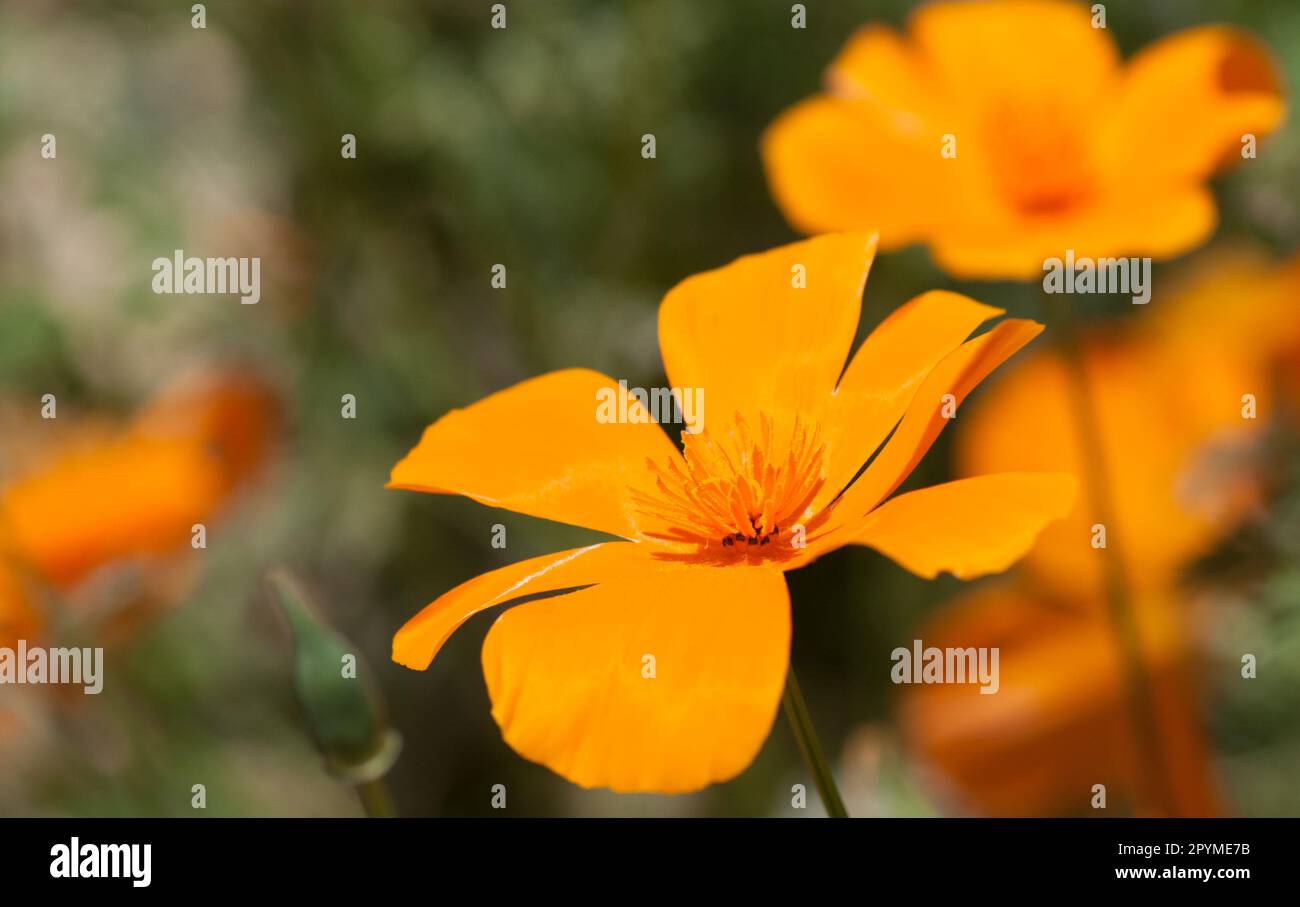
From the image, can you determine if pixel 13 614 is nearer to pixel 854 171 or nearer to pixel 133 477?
pixel 133 477

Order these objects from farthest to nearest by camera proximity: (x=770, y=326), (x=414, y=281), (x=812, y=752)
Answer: (x=414, y=281) → (x=770, y=326) → (x=812, y=752)

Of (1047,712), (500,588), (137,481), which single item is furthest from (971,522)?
(137,481)

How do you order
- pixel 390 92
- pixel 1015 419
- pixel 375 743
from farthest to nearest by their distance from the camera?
1. pixel 390 92
2. pixel 1015 419
3. pixel 375 743

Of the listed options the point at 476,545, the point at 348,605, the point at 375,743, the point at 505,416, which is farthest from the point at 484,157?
the point at 375,743

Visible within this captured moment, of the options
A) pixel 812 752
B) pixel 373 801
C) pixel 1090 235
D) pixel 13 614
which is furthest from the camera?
pixel 13 614

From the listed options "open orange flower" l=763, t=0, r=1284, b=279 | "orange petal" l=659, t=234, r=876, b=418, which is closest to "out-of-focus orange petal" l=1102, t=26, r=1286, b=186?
"open orange flower" l=763, t=0, r=1284, b=279

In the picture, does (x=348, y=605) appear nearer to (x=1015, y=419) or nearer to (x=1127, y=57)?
(x=1015, y=419)

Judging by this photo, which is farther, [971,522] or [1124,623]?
[1124,623]

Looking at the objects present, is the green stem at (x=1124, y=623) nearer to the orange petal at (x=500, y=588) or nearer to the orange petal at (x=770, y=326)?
the orange petal at (x=770, y=326)
